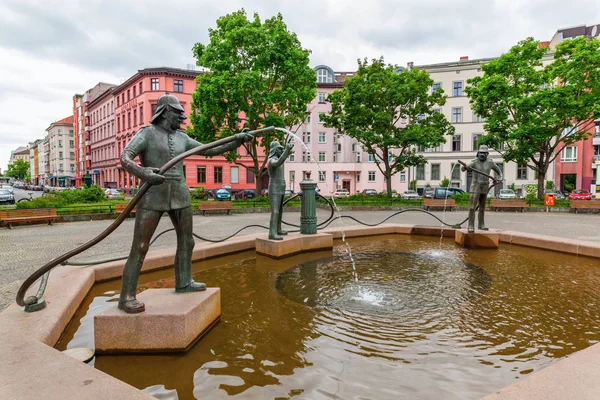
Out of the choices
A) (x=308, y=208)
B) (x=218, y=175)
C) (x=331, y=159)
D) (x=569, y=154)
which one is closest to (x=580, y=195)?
(x=569, y=154)

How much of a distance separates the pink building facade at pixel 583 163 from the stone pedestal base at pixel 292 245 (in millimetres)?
46258

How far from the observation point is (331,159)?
49844 millimetres

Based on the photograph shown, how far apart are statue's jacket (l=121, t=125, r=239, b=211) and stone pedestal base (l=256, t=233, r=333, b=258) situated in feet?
12.7

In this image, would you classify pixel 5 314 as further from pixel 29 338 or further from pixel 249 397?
pixel 249 397


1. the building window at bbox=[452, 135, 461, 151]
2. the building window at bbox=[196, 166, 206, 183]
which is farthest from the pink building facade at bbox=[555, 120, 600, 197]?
the building window at bbox=[196, 166, 206, 183]

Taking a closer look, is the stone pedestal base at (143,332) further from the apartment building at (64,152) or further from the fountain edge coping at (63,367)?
the apartment building at (64,152)

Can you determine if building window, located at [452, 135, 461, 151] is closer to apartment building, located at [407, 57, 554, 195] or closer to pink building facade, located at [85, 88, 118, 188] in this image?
apartment building, located at [407, 57, 554, 195]

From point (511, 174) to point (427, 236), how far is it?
132 feet

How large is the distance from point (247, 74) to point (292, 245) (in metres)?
18.6

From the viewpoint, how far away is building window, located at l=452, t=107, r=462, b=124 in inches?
1821

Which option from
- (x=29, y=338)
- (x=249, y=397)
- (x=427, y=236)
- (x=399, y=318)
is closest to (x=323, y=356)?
(x=249, y=397)

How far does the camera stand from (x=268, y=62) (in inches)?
979

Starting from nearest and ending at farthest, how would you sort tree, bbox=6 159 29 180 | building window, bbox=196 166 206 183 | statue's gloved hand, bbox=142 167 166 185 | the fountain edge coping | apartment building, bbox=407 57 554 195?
the fountain edge coping
statue's gloved hand, bbox=142 167 166 185
building window, bbox=196 166 206 183
apartment building, bbox=407 57 554 195
tree, bbox=6 159 29 180

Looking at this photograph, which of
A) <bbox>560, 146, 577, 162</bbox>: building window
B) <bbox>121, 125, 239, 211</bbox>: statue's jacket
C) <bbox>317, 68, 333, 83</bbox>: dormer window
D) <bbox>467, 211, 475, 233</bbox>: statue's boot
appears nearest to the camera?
<bbox>121, 125, 239, 211</bbox>: statue's jacket
